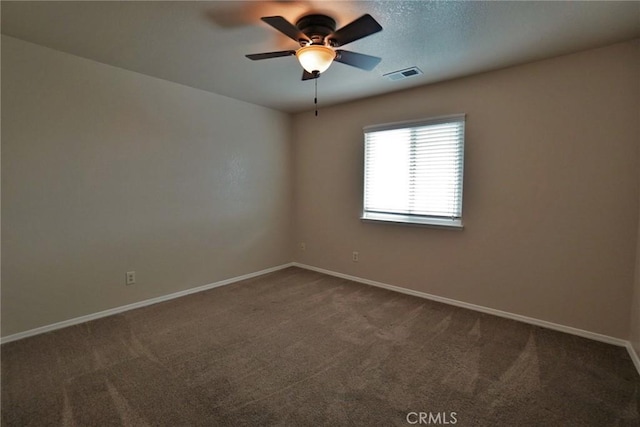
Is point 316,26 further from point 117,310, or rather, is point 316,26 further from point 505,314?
point 117,310

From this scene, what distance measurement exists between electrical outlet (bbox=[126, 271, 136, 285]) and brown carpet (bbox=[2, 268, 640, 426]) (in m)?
0.30

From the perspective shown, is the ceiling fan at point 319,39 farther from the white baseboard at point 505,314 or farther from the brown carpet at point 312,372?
the white baseboard at point 505,314

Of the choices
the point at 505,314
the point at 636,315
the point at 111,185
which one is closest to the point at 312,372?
the point at 505,314

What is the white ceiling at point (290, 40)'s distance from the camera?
1905mm

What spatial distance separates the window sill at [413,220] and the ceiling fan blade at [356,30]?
2113 mm

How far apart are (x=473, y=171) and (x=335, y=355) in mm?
2226

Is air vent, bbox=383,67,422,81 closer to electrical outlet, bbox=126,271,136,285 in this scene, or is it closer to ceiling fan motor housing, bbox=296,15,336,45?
ceiling fan motor housing, bbox=296,15,336,45

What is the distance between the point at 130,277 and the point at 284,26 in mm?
2810

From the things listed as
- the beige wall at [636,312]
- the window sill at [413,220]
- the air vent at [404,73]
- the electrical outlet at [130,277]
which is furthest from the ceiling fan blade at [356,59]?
the electrical outlet at [130,277]

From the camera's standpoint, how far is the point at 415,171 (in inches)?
135

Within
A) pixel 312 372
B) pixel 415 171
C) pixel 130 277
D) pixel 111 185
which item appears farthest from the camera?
pixel 415 171

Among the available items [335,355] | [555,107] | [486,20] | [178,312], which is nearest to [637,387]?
[335,355]

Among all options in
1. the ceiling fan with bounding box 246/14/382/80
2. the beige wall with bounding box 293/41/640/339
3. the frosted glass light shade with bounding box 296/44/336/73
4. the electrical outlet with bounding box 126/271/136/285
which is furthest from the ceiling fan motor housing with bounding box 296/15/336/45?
the electrical outlet with bounding box 126/271/136/285

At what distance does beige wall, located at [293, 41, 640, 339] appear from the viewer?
2.36m
